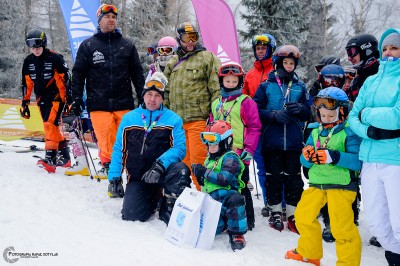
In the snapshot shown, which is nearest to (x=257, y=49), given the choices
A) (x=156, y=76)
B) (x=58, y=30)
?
(x=156, y=76)

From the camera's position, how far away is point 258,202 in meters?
5.90

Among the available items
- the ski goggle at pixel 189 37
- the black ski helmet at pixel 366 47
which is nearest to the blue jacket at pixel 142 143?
the ski goggle at pixel 189 37

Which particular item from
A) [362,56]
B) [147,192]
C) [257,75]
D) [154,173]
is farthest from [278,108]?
[147,192]

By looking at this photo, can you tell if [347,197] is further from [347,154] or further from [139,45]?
[139,45]

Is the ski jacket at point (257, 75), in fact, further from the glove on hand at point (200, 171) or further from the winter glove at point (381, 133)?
the winter glove at point (381, 133)

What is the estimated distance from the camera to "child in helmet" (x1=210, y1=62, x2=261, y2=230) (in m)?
4.67

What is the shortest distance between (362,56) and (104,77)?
11.0ft

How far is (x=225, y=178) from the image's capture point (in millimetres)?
4105

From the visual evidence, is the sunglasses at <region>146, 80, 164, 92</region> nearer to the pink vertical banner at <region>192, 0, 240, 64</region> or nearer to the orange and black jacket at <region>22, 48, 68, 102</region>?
the orange and black jacket at <region>22, 48, 68, 102</region>

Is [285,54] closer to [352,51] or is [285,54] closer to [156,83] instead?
[352,51]

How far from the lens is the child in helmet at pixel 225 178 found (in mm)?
4059

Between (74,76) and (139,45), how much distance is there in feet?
54.0

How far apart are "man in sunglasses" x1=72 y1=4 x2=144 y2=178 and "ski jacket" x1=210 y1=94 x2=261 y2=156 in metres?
1.50

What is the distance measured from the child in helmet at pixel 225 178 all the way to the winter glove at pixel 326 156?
3.02ft
